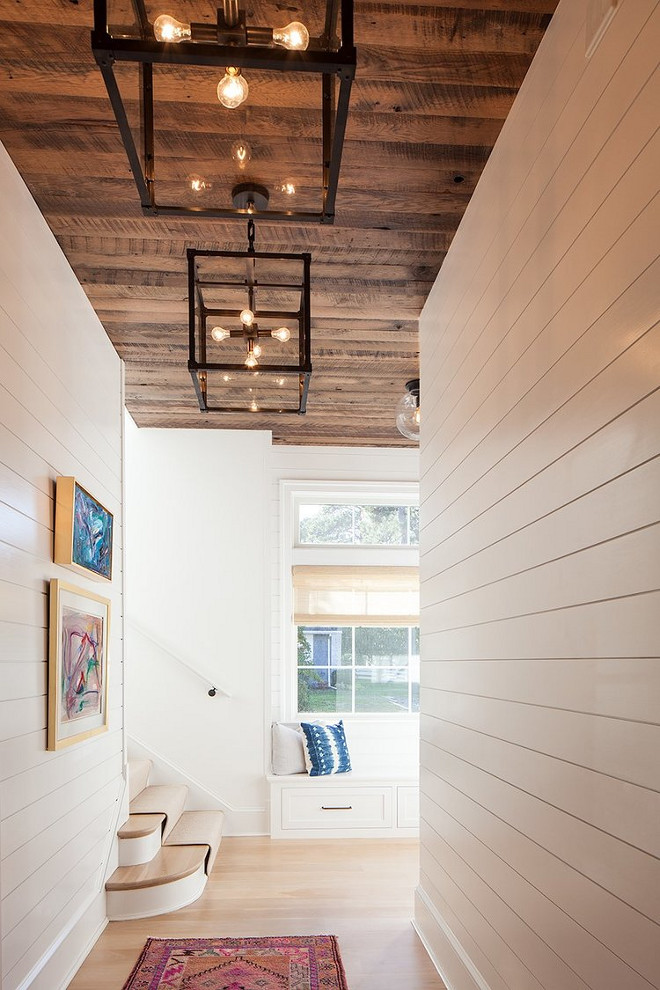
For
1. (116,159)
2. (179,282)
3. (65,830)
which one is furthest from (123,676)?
(116,159)

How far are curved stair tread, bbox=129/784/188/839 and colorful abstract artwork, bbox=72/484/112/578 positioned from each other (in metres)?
1.64

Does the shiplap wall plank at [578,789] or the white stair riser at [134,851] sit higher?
the shiplap wall plank at [578,789]

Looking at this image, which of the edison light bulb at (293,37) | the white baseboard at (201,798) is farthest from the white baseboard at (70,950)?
the edison light bulb at (293,37)

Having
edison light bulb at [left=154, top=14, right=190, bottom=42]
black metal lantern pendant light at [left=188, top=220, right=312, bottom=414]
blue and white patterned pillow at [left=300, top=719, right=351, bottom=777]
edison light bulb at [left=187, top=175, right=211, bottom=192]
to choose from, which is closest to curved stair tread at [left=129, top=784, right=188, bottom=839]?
blue and white patterned pillow at [left=300, top=719, right=351, bottom=777]

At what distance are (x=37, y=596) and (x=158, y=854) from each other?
88.5 inches

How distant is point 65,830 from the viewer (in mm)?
3303

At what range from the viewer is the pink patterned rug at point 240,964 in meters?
3.36

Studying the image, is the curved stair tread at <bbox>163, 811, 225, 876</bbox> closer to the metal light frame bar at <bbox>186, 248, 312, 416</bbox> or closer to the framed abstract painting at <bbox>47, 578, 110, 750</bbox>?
the framed abstract painting at <bbox>47, 578, 110, 750</bbox>

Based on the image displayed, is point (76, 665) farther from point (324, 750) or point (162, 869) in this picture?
point (324, 750)

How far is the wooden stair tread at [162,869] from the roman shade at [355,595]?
6.77 feet

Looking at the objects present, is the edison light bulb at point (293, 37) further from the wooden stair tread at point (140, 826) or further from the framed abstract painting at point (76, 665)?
the wooden stair tread at point (140, 826)

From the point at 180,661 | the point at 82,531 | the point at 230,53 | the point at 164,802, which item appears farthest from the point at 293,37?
the point at 180,661

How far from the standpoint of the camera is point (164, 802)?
5.23m

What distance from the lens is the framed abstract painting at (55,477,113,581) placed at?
128 inches
